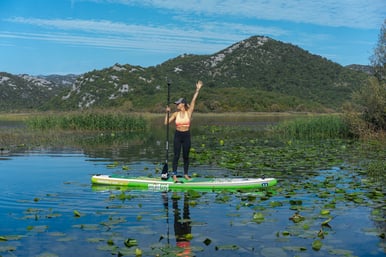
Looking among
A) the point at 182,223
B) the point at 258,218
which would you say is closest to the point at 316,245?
the point at 258,218

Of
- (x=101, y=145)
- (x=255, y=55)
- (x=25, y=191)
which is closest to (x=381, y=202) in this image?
(x=25, y=191)

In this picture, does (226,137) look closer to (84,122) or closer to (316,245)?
(84,122)

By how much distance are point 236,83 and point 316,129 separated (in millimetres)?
A: 85686

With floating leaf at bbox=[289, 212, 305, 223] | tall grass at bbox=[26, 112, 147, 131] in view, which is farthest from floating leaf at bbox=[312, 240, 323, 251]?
tall grass at bbox=[26, 112, 147, 131]

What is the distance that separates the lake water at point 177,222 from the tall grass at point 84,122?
1011 inches

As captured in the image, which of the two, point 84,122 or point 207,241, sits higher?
point 84,122

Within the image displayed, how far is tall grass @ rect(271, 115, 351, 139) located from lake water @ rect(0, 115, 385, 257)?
68.0 ft

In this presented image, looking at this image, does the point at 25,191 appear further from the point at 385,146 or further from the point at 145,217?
the point at 385,146

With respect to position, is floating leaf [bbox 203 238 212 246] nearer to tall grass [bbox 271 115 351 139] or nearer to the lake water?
the lake water

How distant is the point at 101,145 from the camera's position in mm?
30469

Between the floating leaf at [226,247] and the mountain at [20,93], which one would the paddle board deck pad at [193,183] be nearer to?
the floating leaf at [226,247]

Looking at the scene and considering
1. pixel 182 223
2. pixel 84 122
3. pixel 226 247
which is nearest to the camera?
pixel 226 247

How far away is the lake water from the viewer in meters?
8.80

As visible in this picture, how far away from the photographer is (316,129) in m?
38.7
